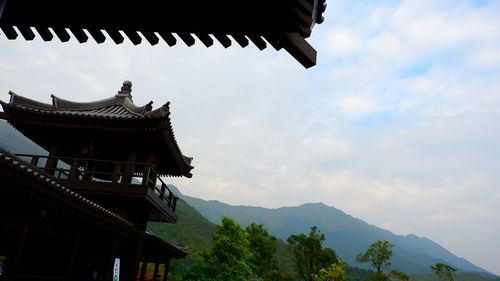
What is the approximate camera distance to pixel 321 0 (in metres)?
2.62

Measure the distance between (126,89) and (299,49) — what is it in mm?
14367

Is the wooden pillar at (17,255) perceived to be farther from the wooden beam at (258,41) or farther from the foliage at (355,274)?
the foliage at (355,274)

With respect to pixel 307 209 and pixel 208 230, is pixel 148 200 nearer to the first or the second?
pixel 208 230

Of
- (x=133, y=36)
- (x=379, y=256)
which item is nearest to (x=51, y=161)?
(x=133, y=36)

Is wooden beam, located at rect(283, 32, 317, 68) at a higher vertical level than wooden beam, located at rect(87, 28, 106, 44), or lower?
lower

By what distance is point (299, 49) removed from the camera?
245cm

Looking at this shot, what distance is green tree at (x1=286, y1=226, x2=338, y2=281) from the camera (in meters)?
39.1

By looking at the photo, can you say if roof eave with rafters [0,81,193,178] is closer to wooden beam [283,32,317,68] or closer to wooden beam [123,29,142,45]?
wooden beam [123,29,142,45]

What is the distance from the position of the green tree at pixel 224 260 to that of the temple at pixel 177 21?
1972 centimetres

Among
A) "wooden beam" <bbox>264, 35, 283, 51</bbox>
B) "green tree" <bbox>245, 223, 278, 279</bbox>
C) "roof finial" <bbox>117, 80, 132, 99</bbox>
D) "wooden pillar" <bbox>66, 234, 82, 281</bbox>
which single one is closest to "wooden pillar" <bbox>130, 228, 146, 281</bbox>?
"wooden pillar" <bbox>66, 234, 82, 281</bbox>

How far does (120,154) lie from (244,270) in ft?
38.6

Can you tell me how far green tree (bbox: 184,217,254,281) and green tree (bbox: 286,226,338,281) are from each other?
1947 centimetres

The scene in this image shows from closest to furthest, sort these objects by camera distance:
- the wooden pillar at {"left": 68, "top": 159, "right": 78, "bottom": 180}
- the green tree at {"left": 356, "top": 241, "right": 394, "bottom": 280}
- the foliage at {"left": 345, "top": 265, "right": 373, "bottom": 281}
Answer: the wooden pillar at {"left": 68, "top": 159, "right": 78, "bottom": 180}, the green tree at {"left": 356, "top": 241, "right": 394, "bottom": 280}, the foliage at {"left": 345, "top": 265, "right": 373, "bottom": 281}

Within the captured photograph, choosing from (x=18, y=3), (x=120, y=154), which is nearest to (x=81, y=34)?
(x=18, y=3)
